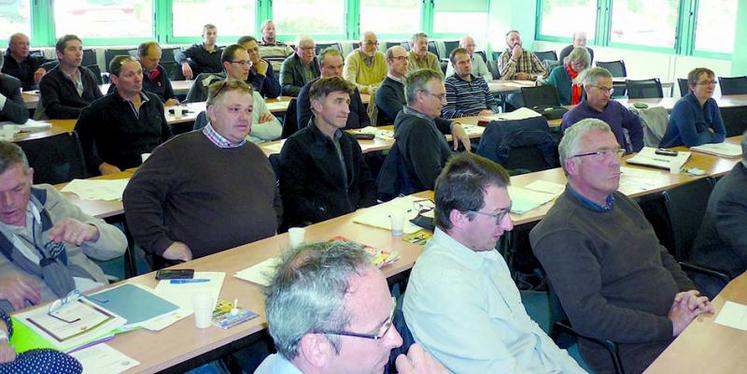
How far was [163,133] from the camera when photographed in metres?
5.37

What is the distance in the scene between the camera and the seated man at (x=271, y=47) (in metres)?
10.2

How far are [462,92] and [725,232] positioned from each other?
413 cm

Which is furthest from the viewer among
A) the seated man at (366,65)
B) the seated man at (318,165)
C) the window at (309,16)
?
the window at (309,16)

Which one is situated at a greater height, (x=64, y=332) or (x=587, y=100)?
(x=587, y=100)

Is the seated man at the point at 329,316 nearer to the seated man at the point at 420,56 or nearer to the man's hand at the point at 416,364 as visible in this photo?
the man's hand at the point at 416,364

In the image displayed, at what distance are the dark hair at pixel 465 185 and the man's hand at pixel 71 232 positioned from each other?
1.33 m

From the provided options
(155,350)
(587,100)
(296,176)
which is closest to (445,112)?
(587,100)

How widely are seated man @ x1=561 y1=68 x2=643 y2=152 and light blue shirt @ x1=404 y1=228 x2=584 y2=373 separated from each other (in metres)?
3.50

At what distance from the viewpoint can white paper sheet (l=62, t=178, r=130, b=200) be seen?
3.87 metres

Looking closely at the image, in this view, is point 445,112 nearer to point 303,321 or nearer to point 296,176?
point 296,176

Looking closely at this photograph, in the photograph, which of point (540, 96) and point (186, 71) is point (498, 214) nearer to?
point (540, 96)

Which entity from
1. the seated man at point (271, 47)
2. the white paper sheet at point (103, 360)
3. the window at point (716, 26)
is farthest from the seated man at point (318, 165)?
the window at point (716, 26)

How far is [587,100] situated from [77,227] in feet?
13.7

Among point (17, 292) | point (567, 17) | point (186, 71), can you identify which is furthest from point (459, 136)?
point (567, 17)
